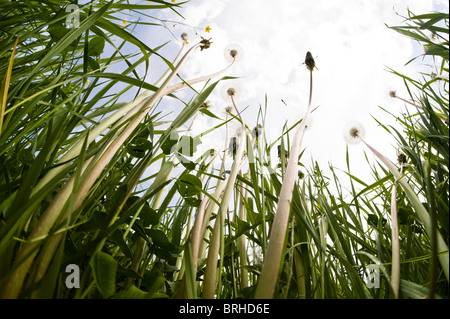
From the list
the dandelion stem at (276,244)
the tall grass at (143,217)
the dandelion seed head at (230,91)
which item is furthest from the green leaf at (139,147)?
the dandelion seed head at (230,91)

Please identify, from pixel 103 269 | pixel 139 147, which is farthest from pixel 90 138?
pixel 103 269

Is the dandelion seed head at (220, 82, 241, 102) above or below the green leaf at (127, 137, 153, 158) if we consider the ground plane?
above

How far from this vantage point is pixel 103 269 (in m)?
0.37

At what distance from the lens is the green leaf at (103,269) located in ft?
1.22

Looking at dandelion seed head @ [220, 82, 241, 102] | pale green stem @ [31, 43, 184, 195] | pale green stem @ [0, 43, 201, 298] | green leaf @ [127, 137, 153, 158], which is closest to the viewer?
pale green stem @ [0, 43, 201, 298]

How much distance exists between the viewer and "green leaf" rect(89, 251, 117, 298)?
0.37m

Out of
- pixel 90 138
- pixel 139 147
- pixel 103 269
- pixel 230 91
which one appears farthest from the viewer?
pixel 230 91

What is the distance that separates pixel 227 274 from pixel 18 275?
50 centimetres

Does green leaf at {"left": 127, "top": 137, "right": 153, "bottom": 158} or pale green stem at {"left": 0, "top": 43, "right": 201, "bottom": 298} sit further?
green leaf at {"left": 127, "top": 137, "right": 153, "bottom": 158}

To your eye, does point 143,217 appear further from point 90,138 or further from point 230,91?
point 230,91

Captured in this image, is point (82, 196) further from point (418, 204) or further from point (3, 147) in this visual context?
point (418, 204)

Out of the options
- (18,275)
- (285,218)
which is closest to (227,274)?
(285,218)

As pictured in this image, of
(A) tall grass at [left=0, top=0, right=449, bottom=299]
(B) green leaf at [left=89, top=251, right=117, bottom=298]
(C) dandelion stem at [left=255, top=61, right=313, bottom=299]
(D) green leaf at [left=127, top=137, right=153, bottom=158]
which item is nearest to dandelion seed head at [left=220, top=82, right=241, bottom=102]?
(A) tall grass at [left=0, top=0, right=449, bottom=299]

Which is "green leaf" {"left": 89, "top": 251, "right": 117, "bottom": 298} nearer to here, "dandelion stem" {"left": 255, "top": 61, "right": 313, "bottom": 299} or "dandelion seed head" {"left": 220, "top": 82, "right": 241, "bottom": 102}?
"dandelion stem" {"left": 255, "top": 61, "right": 313, "bottom": 299}
